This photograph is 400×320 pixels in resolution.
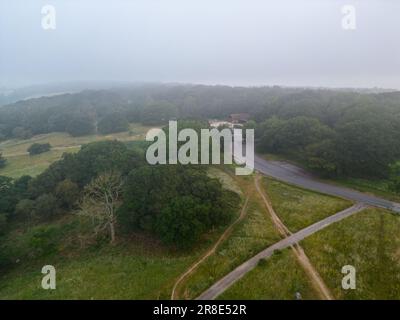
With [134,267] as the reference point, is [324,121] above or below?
above

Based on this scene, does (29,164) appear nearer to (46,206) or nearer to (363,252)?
(46,206)

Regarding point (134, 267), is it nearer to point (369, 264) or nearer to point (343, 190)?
point (369, 264)

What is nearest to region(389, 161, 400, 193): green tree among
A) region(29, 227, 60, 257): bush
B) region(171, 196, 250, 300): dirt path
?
region(171, 196, 250, 300): dirt path

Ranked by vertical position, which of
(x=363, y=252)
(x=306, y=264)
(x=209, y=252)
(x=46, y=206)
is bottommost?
(x=209, y=252)

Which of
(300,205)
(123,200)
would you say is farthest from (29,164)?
(300,205)

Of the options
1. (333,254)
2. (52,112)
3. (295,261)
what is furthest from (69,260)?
(52,112)

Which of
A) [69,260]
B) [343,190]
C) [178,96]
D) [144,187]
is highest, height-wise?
[178,96]

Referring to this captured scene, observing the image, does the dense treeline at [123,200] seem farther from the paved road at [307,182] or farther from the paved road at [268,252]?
the paved road at [307,182]
